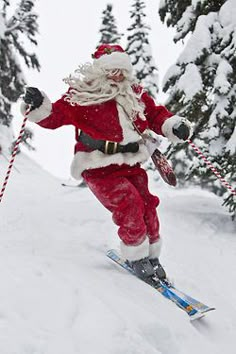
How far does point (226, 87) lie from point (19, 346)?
17.5 ft

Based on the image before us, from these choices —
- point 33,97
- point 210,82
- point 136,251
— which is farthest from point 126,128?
point 210,82

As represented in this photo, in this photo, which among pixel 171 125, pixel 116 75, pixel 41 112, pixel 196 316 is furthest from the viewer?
pixel 171 125

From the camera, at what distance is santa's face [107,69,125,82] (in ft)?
14.6

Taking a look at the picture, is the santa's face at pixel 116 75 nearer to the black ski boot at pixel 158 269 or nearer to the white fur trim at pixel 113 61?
the white fur trim at pixel 113 61

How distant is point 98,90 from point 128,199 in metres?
1.18

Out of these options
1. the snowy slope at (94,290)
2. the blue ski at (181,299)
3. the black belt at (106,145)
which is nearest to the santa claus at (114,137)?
the black belt at (106,145)

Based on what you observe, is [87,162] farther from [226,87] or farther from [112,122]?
[226,87]

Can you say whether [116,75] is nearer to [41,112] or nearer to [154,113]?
[154,113]

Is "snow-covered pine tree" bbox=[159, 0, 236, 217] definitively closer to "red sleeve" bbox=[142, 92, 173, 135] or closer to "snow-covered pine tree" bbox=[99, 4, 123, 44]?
"red sleeve" bbox=[142, 92, 173, 135]

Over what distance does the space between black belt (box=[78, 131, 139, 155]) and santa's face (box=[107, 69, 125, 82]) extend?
2.12 ft

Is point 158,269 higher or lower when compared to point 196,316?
lower

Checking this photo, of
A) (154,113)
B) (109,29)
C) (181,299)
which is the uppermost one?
(154,113)

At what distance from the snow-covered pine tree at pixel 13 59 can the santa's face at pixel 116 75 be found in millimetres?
10006

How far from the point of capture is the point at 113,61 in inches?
174
